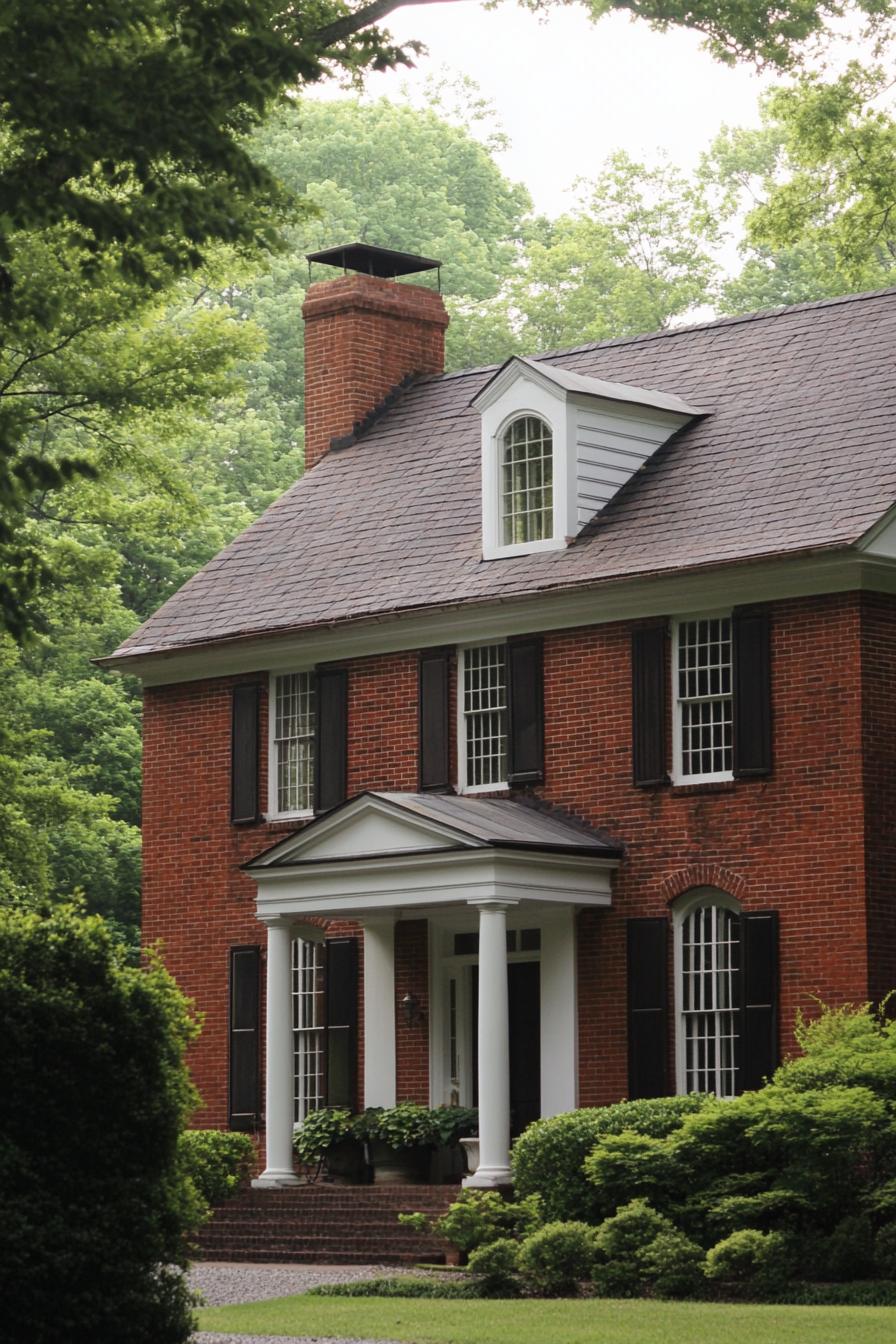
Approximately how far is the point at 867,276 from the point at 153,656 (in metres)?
19.4

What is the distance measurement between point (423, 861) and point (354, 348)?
31.5 ft

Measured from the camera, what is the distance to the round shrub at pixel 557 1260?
20094 millimetres

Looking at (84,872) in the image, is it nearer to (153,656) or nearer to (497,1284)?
(153,656)

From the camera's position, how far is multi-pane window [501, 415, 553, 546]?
1082 inches

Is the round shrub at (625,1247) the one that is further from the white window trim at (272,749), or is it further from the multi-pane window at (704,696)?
the white window trim at (272,749)

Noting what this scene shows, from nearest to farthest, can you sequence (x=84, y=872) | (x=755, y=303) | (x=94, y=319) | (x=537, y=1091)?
(x=537, y=1091) → (x=94, y=319) → (x=84, y=872) → (x=755, y=303)

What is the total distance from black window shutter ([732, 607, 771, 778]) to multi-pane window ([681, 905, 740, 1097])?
5.07 ft

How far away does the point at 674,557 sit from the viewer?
25.1 meters

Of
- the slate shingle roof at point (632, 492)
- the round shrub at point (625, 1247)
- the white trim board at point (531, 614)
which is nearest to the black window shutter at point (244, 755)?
the white trim board at point (531, 614)

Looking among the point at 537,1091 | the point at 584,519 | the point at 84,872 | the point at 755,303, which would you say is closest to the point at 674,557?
the point at 584,519

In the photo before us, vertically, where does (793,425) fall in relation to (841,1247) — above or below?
above

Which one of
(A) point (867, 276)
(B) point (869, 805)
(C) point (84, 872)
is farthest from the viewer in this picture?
(A) point (867, 276)

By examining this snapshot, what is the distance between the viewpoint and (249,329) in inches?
1212

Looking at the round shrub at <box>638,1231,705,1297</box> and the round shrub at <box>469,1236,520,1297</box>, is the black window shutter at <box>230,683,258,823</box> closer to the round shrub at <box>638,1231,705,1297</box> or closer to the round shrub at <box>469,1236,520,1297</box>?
the round shrub at <box>469,1236,520,1297</box>
